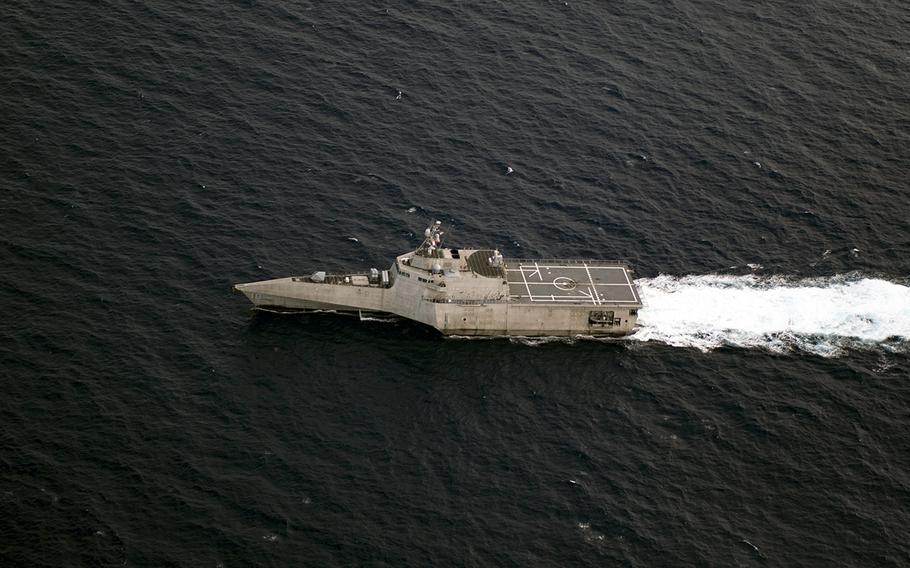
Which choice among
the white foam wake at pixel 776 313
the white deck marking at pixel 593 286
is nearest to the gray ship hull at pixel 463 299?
the white deck marking at pixel 593 286

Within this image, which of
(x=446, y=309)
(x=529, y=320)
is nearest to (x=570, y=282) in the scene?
(x=529, y=320)

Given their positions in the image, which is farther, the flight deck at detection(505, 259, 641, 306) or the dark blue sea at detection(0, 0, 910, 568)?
the flight deck at detection(505, 259, 641, 306)

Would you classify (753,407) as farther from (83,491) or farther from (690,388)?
(83,491)

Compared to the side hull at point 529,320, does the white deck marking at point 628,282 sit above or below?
above

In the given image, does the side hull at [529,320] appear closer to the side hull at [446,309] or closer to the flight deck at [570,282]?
the side hull at [446,309]

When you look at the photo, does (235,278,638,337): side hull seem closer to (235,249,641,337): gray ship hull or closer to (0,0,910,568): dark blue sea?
(235,249,641,337): gray ship hull

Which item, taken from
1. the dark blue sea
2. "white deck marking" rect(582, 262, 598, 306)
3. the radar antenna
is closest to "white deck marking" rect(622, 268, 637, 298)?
the dark blue sea

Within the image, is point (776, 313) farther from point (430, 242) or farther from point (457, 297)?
point (430, 242)
